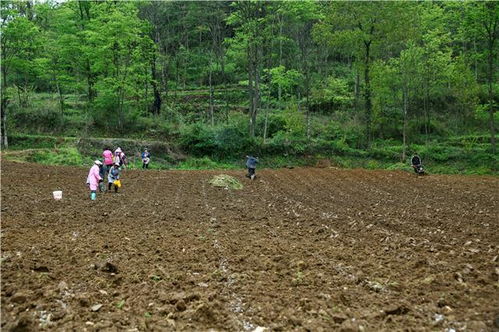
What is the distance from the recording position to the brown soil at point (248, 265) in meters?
4.74

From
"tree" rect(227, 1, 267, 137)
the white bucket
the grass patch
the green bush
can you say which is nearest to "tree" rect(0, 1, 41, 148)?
the green bush

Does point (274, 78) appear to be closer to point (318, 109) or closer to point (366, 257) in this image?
point (318, 109)

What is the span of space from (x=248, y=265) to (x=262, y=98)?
1372 inches

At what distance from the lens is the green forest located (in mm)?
30766

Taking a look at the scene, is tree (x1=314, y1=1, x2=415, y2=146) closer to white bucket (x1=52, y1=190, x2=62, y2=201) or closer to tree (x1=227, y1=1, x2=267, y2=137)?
tree (x1=227, y1=1, x2=267, y2=137)

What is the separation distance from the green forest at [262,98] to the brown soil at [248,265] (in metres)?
17.7

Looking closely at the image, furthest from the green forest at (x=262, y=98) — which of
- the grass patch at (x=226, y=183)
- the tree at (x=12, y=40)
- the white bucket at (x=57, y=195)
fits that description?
the white bucket at (x=57, y=195)

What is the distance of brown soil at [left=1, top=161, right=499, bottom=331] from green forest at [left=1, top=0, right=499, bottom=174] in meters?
17.7

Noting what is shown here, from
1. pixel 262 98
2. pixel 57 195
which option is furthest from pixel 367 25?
pixel 57 195

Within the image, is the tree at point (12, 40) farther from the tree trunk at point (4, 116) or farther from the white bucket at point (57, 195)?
the white bucket at point (57, 195)

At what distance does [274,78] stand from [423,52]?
11643mm

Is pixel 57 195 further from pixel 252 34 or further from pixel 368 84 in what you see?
pixel 368 84

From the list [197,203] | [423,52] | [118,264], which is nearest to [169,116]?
[423,52]

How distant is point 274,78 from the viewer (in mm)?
34906
